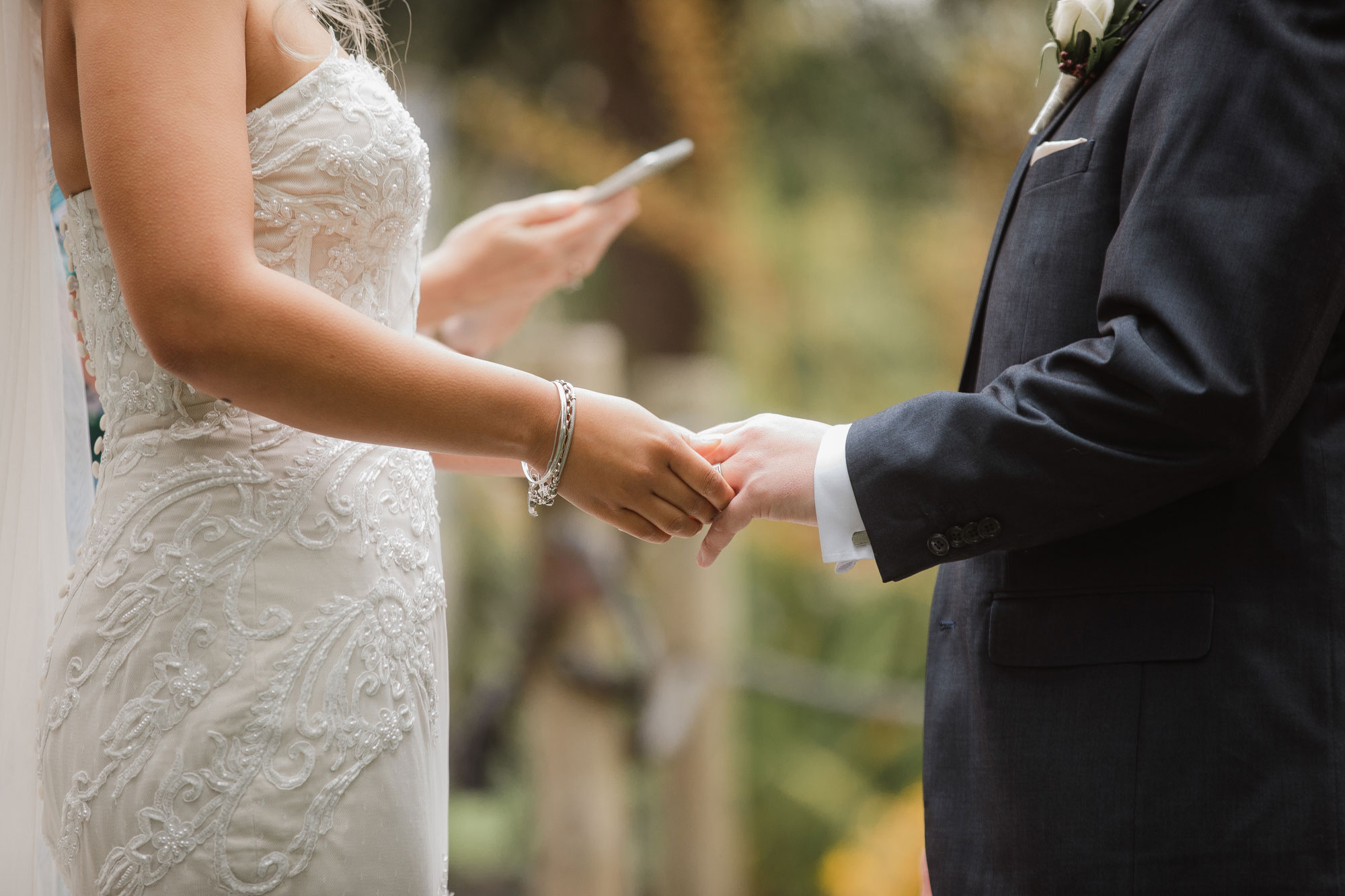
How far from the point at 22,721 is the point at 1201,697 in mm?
1555

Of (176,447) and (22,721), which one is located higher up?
(176,447)

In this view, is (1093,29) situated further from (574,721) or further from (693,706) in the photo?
(693,706)

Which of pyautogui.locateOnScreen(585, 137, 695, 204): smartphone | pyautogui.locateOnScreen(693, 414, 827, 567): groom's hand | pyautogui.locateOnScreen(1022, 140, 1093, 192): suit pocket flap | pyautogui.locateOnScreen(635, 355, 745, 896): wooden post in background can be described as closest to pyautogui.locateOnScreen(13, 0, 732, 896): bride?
pyautogui.locateOnScreen(693, 414, 827, 567): groom's hand

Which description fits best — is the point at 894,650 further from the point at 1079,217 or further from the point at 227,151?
the point at 227,151

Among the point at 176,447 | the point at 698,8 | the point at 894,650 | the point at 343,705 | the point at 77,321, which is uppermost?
the point at 698,8

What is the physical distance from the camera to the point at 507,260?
6.72ft

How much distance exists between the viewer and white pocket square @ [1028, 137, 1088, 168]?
1270mm

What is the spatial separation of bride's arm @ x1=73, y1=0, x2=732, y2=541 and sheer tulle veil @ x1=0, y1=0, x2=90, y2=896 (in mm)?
392

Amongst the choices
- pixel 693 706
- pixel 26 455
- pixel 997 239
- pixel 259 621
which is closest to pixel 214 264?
pixel 259 621

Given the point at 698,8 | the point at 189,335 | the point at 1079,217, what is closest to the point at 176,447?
the point at 189,335

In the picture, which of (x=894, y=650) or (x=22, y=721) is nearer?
(x=22, y=721)

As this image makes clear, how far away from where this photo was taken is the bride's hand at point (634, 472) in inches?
50.0

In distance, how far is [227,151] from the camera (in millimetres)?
1075

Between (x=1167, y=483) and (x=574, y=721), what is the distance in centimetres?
A: 226
